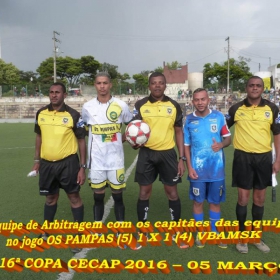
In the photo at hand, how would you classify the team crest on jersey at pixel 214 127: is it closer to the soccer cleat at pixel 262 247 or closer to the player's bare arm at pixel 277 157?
the player's bare arm at pixel 277 157

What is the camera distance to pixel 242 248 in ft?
11.4

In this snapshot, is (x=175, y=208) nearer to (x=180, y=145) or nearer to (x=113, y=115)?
(x=180, y=145)

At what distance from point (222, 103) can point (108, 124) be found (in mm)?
26895

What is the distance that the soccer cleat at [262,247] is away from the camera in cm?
345

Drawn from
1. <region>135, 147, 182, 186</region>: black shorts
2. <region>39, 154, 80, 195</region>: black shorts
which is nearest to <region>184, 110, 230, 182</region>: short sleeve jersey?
<region>135, 147, 182, 186</region>: black shorts

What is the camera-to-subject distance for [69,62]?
59.3 metres

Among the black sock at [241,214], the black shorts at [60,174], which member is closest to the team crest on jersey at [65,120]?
the black shorts at [60,174]

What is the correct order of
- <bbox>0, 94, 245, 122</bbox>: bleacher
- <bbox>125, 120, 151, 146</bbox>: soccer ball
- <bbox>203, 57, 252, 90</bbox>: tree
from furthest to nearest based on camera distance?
<bbox>203, 57, 252, 90</bbox>: tree, <bbox>0, 94, 245, 122</bbox>: bleacher, <bbox>125, 120, 151, 146</bbox>: soccer ball

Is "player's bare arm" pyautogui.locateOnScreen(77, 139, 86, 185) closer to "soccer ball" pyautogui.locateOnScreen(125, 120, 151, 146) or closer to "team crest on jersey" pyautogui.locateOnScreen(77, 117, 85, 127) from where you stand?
"team crest on jersey" pyautogui.locateOnScreen(77, 117, 85, 127)

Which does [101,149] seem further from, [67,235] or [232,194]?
[232,194]

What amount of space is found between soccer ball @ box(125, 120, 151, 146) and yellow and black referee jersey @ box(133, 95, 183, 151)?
16 centimetres

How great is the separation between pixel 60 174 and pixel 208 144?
1822 millimetres

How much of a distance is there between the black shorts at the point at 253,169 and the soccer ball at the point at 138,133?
1.14 meters

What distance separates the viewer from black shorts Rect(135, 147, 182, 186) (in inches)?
141
